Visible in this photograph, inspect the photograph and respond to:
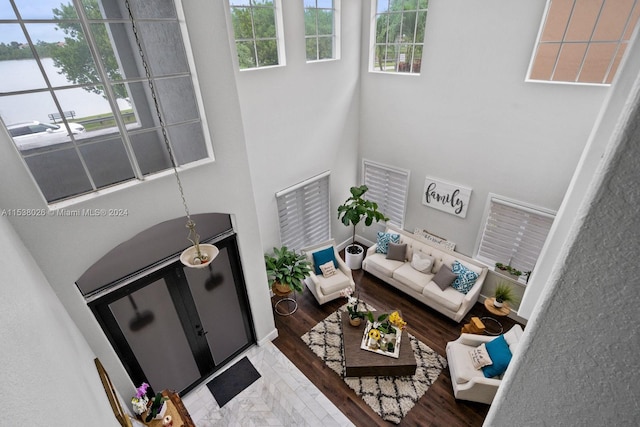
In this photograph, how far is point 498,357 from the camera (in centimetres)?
448

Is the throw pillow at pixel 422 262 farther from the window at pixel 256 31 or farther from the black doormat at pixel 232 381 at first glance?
the window at pixel 256 31

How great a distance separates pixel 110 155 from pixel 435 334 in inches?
294

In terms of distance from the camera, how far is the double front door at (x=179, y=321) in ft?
12.4

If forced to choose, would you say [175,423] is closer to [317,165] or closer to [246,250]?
[246,250]

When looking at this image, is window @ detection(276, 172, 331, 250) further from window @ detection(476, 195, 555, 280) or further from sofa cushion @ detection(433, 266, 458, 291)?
window @ detection(476, 195, 555, 280)

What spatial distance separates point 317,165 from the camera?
6.44 metres

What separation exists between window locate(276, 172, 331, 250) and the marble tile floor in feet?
8.12

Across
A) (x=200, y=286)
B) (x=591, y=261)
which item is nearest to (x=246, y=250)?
(x=200, y=286)

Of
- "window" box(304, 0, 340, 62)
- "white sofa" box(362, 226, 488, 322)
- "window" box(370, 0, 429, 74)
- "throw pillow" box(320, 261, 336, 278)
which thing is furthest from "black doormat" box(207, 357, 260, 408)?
"window" box(370, 0, 429, 74)

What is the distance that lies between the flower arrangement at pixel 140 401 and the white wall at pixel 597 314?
4.24 metres

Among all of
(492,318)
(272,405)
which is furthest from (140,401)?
(492,318)

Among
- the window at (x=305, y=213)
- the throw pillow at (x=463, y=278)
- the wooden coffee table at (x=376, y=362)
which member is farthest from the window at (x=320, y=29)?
the wooden coffee table at (x=376, y=362)

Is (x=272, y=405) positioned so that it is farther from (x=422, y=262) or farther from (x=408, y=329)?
(x=422, y=262)

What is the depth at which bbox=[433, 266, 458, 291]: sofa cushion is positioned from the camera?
19.9ft
